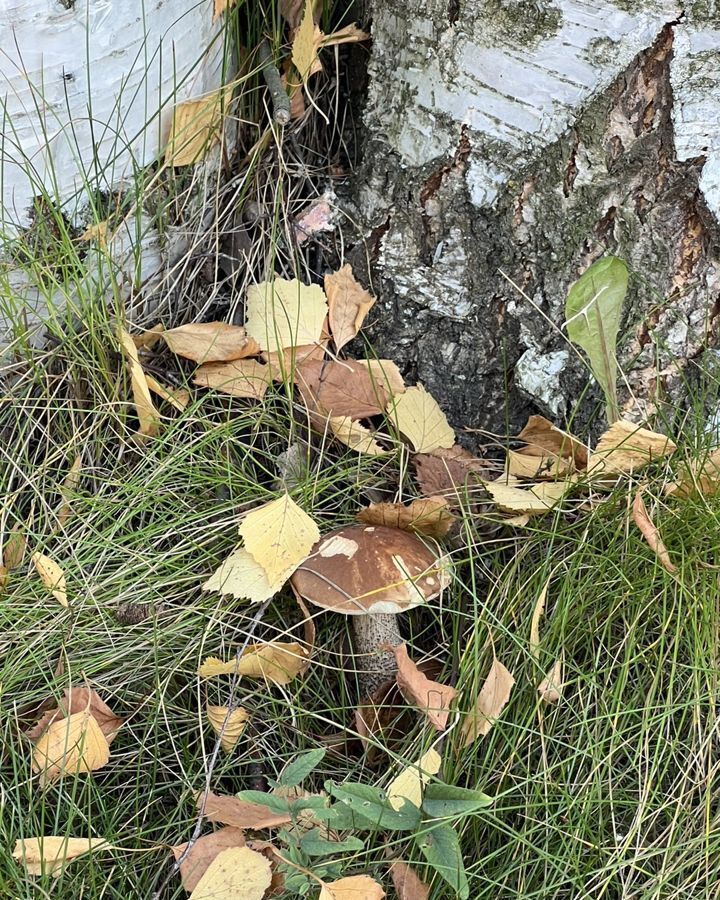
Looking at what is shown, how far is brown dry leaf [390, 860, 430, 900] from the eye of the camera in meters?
1.10

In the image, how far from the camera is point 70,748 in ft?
3.98

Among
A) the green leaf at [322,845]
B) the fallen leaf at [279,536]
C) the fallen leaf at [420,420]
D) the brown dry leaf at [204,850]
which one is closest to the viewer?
the green leaf at [322,845]

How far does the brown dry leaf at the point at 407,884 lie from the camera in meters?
1.10

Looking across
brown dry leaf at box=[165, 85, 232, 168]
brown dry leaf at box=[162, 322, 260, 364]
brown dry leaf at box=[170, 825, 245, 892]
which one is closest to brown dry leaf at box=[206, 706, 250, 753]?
brown dry leaf at box=[170, 825, 245, 892]

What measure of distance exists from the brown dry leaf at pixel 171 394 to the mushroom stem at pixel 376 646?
1.53 feet

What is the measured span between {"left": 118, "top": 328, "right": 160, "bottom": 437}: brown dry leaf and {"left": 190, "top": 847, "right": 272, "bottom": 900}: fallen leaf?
2.21 ft

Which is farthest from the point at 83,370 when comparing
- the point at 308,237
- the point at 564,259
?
the point at 564,259

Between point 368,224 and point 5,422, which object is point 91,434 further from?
point 368,224

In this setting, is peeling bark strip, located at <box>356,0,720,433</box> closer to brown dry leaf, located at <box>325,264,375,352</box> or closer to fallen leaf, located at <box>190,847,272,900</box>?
brown dry leaf, located at <box>325,264,375,352</box>

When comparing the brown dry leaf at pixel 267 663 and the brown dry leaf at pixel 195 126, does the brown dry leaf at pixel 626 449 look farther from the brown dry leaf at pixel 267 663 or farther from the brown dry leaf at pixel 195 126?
the brown dry leaf at pixel 195 126

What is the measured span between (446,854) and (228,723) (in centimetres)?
36

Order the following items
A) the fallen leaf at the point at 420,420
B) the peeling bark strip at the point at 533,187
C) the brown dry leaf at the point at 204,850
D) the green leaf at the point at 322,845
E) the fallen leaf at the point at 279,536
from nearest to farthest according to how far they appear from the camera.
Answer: the green leaf at the point at 322,845
the brown dry leaf at the point at 204,850
the fallen leaf at the point at 279,536
the peeling bark strip at the point at 533,187
the fallen leaf at the point at 420,420

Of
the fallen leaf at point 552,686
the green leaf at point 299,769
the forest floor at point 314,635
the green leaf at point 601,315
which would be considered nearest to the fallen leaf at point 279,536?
the forest floor at point 314,635

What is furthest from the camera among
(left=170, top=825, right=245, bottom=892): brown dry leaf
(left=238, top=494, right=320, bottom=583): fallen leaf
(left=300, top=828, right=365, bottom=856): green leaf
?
(left=238, top=494, right=320, bottom=583): fallen leaf
